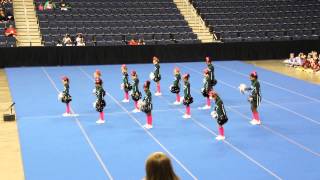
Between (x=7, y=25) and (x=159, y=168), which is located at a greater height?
(x=7, y=25)

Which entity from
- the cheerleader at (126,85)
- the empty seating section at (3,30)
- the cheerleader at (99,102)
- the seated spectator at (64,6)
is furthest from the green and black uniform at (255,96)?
the seated spectator at (64,6)

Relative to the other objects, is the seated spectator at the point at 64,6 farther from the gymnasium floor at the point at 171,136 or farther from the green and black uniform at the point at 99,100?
the green and black uniform at the point at 99,100

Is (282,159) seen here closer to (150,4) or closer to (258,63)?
(258,63)

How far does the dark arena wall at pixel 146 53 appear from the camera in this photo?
88.5 ft

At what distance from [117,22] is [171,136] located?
60.1 feet

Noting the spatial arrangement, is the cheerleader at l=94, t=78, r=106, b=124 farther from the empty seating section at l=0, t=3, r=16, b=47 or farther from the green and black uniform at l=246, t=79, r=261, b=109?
the empty seating section at l=0, t=3, r=16, b=47

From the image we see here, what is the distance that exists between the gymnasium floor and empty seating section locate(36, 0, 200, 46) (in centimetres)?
794

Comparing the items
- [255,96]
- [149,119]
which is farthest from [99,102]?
[255,96]

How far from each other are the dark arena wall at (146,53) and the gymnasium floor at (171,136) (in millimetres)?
5275

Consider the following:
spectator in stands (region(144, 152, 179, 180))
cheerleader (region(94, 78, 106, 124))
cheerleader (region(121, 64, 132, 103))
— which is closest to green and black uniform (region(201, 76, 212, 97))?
cheerleader (region(121, 64, 132, 103))

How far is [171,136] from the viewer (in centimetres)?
1388

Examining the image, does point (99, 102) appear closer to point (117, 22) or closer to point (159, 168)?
point (159, 168)

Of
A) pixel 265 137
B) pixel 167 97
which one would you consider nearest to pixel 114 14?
pixel 167 97

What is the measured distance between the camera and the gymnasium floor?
36.6ft
